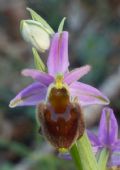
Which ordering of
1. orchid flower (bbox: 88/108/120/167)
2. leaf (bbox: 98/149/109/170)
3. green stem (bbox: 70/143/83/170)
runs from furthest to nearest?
orchid flower (bbox: 88/108/120/167), leaf (bbox: 98/149/109/170), green stem (bbox: 70/143/83/170)

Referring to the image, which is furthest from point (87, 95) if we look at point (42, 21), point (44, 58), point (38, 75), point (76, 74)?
point (44, 58)

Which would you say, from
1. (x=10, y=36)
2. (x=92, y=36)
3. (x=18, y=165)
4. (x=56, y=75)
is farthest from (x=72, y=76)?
(x=10, y=36)

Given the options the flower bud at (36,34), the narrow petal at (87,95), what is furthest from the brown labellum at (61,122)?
the flower bud at (36,34)

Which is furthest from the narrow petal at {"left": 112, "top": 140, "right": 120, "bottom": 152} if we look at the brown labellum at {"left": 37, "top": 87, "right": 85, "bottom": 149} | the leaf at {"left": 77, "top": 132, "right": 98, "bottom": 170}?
the brown labellum at {"left": 37, "top": 87, "right": 85, "bottom": 149}

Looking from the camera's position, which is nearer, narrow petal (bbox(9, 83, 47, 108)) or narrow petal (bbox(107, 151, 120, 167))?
narrow petal (bbox(9, 83, 47, 108))

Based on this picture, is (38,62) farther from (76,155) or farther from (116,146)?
(116,146)

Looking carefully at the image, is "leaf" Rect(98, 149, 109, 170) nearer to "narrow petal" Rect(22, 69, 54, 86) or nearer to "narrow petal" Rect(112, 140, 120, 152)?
"narrow petal" Rect(112, 140, 120, 152)

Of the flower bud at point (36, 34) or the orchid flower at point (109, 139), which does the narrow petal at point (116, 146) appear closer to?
the orchid flower at point (109, 139)

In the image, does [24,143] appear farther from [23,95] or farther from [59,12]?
[23,95]
